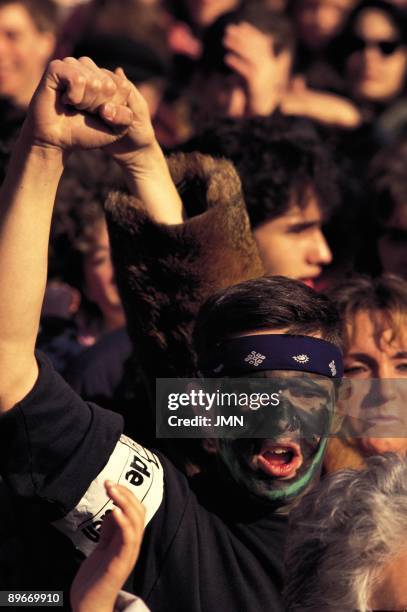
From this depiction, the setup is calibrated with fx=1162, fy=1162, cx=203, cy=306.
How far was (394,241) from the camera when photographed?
354cm

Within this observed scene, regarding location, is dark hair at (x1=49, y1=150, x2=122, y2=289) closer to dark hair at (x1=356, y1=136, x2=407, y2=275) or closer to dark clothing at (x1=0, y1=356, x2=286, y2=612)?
dark hair at (x1=356, y1=136, x2=407, y2=275)

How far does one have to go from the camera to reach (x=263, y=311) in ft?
6.61

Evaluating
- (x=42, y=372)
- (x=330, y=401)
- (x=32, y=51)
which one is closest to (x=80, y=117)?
(x=42, y=372)

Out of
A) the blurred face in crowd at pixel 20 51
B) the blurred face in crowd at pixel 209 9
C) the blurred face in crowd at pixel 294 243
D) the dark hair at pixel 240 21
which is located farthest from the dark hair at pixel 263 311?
the blurred face in crowd at pixel 209 9

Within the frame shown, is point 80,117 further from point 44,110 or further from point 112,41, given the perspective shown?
point 112,41

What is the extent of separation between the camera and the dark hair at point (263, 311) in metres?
2.02

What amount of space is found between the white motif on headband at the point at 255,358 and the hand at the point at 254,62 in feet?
8.21

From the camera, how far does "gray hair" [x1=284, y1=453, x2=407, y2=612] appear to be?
5.55 feet

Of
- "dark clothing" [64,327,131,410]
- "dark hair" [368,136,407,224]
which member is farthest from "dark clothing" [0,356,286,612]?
"dark hair" [368,136,407,224]

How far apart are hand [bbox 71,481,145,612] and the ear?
0.47 m

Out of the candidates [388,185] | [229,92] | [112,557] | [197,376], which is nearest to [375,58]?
[229,92]

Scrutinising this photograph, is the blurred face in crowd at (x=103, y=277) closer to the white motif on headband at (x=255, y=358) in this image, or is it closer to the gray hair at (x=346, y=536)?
the white motif on headband at (x=255, y=358)

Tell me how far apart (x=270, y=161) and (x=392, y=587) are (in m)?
1.69

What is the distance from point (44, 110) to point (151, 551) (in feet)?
2.44
